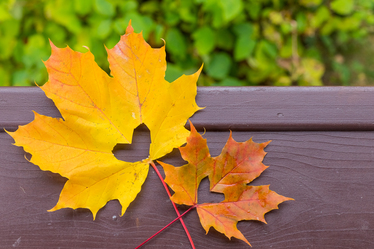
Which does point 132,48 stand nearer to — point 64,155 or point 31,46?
point 64,155

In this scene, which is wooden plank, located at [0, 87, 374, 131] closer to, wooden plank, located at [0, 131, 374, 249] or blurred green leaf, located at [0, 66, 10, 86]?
wooden plank, located at [0, 131, 374, 249]

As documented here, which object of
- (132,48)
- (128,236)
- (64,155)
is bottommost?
(128,236)

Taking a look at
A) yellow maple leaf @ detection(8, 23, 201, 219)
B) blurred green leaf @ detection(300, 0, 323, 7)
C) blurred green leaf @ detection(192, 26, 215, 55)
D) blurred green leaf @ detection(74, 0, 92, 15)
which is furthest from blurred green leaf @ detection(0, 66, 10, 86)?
blurred green leaf @ detection(300, 0, 323, 7)

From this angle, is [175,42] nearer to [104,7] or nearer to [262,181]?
[104,7]

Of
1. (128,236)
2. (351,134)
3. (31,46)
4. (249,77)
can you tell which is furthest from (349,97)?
(31,46)

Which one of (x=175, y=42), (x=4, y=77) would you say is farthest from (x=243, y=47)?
(x=4, y=77)

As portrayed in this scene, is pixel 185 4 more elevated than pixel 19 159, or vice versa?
pixel 185 4

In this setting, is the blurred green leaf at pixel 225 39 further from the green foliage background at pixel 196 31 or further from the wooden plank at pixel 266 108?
the wooden plank at pixel 266 108
